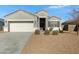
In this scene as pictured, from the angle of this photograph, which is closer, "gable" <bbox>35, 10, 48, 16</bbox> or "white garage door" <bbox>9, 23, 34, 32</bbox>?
"gable" <bbox>35, 10, 48, 16</bbox>

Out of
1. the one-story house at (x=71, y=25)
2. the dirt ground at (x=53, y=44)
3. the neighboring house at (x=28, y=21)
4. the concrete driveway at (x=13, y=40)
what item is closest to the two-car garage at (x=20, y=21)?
the neighboring house at (x=28, y=21)

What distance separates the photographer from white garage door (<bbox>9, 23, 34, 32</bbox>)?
6977 mm

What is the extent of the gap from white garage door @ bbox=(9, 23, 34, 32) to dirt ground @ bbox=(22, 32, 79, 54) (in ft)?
0.75

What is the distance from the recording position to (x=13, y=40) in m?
6.92

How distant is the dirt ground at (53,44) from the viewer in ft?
22.4

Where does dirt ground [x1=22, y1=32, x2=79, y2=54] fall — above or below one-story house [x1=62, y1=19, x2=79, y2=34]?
below

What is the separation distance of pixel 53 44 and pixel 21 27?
0.86 metres

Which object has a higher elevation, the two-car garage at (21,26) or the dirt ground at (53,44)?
the two-car garage at (21,26)

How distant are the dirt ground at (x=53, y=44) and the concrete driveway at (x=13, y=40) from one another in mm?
133

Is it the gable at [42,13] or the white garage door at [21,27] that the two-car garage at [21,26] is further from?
the gable at [42,13]

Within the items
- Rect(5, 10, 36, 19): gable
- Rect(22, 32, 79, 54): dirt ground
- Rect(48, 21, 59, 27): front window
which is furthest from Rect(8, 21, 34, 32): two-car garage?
Rect(48, 21, 59, 27): front window

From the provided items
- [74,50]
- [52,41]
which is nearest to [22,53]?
[52,41]

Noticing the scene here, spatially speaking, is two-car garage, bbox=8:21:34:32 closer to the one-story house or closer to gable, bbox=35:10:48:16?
gable, bbox=35:10:48:16

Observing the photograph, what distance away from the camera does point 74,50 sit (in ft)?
22.4
